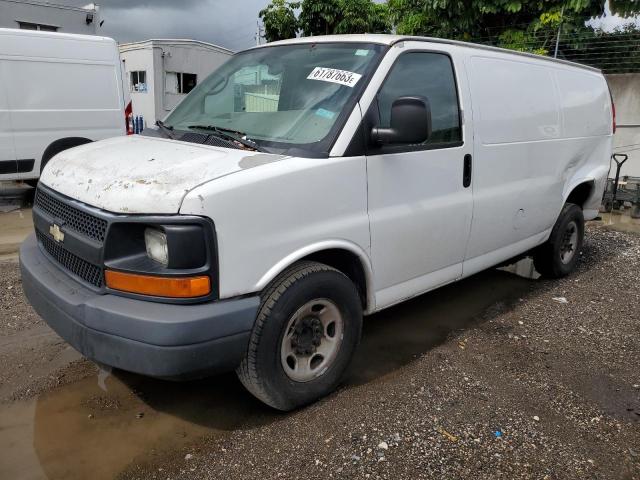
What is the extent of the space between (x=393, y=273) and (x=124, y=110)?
694cm

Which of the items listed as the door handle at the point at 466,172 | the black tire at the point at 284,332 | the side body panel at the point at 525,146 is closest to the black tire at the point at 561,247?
the side body panel at the point at 525,146

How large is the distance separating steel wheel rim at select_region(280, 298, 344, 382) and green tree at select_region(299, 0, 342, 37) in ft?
49.1

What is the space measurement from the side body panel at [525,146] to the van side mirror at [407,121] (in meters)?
0.96

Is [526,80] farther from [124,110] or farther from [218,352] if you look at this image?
[124,110]

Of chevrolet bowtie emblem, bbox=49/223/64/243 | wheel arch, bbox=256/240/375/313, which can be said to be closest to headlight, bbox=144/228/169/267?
wheel arch, bbox=256/240/375/313

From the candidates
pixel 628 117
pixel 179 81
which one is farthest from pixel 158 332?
pixel 179 81

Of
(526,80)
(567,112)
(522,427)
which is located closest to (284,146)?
(522,427)

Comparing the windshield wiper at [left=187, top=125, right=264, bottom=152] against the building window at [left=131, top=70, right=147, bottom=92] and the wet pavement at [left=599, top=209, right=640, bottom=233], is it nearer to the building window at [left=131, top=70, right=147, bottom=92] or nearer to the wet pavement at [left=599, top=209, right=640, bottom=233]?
the wet pavement at [left=599, top=209, right=640, bottom=233]

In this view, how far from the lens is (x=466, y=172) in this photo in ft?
12.2

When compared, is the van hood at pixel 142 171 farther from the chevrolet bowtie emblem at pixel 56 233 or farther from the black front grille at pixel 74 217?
the chevrolet bowtie emblem at pixel 56 233

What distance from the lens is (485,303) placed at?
4848mm

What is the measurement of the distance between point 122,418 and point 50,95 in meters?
6.58

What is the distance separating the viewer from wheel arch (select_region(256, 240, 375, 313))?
2.73m

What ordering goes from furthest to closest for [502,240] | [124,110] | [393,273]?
[124,110] < [502,240] < [393,273]
